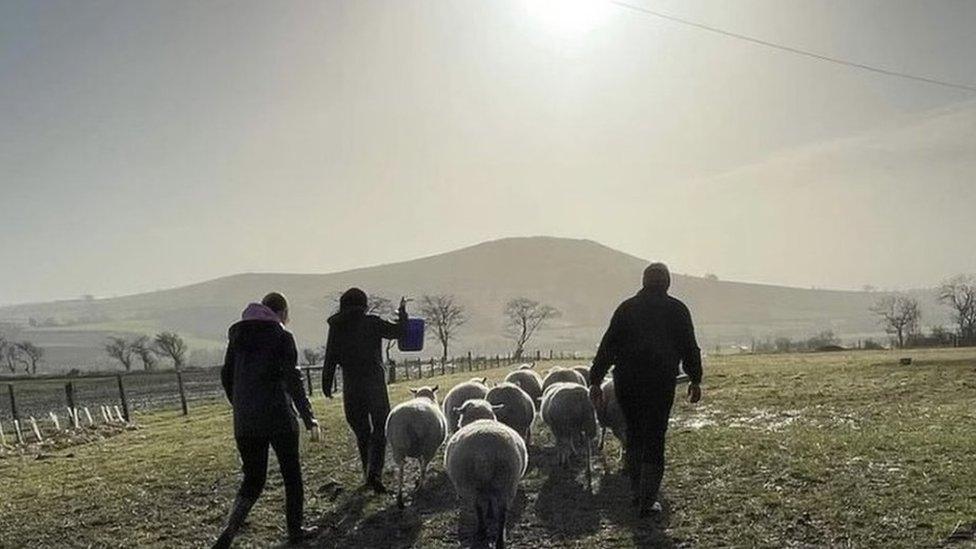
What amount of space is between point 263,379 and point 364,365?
2648 mm

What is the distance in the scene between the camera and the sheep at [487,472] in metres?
7.84

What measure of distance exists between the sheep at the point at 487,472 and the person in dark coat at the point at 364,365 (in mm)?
2424

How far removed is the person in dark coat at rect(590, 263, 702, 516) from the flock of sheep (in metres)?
1.38

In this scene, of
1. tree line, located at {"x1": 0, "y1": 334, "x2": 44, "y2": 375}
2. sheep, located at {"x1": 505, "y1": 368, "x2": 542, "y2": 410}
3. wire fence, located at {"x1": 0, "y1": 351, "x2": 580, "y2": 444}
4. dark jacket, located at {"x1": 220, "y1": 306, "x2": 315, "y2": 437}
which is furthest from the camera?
tree line, located at {"x1": 0, "y1": 334, "x2": 44, "y2": 375}

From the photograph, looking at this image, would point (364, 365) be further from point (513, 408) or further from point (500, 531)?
point (500, 531)

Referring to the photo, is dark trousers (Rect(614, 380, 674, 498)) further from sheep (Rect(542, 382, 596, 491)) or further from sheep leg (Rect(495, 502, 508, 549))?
sheep (Rect(542, 382, 596, 491))

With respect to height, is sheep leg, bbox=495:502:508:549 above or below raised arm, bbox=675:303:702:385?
below

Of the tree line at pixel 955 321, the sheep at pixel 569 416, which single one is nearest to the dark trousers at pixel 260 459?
the sheep at pixel 569 416

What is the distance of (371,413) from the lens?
34.2 feet

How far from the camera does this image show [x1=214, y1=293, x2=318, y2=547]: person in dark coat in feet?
25.5

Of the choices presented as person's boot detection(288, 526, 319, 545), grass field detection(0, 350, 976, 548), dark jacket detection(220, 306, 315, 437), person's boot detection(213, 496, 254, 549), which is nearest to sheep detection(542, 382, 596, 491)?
grass field detection(0, 350, 976, 548)

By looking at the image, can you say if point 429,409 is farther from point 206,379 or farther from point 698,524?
point 206,379

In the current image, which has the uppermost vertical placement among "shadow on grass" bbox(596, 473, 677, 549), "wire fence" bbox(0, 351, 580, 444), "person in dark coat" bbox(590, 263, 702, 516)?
"person in dark coat" bbox(590, 263, 702, 516)

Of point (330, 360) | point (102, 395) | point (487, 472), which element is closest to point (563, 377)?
point (330, 360)
